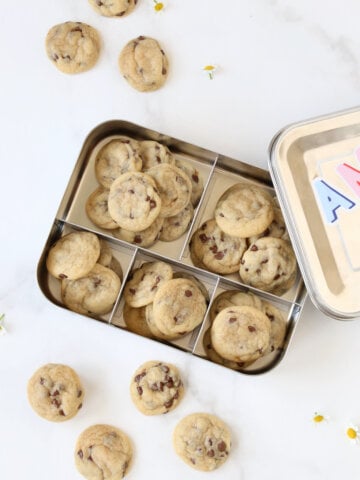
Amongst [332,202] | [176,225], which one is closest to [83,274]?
[176,225]

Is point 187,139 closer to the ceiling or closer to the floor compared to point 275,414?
closer to the ceiling

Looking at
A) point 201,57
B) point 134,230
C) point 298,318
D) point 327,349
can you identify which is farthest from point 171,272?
point 201,57

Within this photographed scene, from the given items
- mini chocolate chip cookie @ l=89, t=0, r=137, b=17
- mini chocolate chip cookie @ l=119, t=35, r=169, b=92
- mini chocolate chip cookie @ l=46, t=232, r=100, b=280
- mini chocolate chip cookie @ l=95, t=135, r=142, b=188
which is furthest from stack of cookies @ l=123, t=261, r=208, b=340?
mini chocolate chip cookie @ l=89, t=0, r=137, b=17

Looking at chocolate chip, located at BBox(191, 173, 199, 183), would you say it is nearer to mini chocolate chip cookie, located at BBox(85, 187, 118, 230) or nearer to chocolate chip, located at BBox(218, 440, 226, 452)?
mini chocolate chip cookie, located at BBox(85, 187, 118, 230)

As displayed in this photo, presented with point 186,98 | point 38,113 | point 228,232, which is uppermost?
point 186,98

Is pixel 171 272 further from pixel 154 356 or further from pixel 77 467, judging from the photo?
pixel 77 467

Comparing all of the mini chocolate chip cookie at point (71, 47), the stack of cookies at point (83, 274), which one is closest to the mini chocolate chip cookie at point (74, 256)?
the stack of cookies at point (83, 274)
